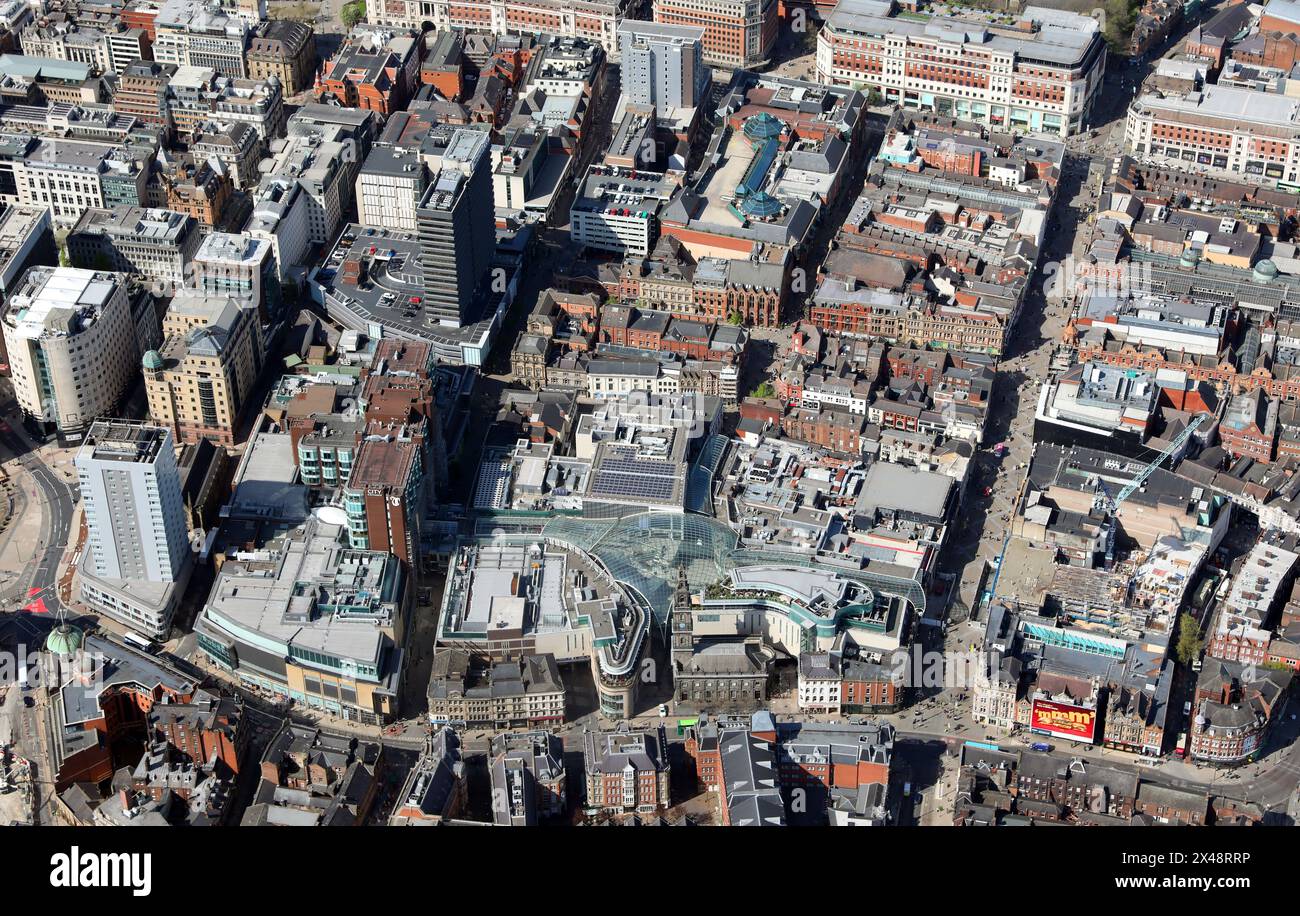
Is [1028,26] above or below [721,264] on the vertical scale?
above

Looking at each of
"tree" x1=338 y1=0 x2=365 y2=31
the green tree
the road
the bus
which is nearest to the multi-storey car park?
the green tree

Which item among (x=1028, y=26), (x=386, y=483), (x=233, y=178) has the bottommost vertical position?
(x=386, y=483)

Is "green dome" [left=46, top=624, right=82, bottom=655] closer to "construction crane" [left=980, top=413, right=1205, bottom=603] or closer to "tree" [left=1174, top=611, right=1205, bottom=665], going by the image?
"construction crane" [left=980, top=413, right=1205, bottom=603]

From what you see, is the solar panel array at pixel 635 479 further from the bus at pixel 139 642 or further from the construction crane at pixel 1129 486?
the bus at pixel 139 642

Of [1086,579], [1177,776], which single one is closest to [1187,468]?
[1086,579]

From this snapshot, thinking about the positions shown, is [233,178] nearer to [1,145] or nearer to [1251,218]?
[1,145]

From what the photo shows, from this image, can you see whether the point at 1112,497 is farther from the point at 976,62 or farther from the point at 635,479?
the point at 976,62

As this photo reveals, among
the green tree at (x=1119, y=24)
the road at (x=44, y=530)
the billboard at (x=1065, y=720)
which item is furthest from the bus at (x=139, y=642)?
the green tree at (x=1119, y=24)
